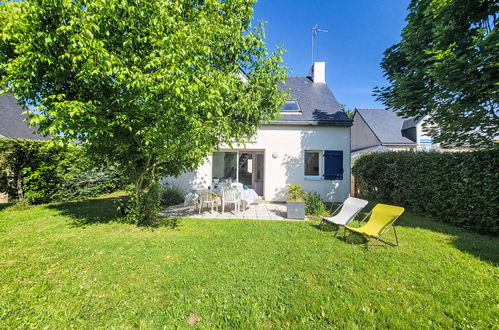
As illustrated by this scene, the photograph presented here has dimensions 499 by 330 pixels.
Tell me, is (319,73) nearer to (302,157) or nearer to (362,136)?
(302,157)

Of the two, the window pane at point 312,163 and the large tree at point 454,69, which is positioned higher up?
the large tree at point 454,69

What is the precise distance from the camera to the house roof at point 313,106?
971 cm

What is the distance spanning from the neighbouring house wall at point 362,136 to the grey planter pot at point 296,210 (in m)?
13.6

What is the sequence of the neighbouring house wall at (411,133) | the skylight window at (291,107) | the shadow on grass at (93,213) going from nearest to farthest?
the shadow on grass at (93,213) → the skylight window at (291,107) → the neighbouring house wall at (411,133)

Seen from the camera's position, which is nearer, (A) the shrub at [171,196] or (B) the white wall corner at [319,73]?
(A) the shrub at [171,196]

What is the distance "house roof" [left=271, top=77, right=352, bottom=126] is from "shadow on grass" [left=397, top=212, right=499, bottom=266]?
505 centimetres

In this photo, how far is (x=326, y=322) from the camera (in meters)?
2.32

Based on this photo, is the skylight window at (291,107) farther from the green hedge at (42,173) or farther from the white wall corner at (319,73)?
the green hedge at (42,173)

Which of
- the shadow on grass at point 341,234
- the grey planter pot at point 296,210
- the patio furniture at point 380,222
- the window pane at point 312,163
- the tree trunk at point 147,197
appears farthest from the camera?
the window pane at point 312,163

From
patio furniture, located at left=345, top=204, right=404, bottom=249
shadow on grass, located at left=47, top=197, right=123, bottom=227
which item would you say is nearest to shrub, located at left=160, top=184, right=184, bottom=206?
shadow on grass, located at left=47, top=197, right=123, bottom=227

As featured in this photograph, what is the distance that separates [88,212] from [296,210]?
7.17m

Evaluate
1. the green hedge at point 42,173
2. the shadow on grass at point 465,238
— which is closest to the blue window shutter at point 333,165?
the shadow on grass at point 465,238

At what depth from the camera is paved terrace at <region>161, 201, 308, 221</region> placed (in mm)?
6895

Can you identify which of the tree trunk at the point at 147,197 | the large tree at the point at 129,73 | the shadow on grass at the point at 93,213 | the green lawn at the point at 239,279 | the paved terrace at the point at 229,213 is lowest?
the green lawn at the point at 239,279
